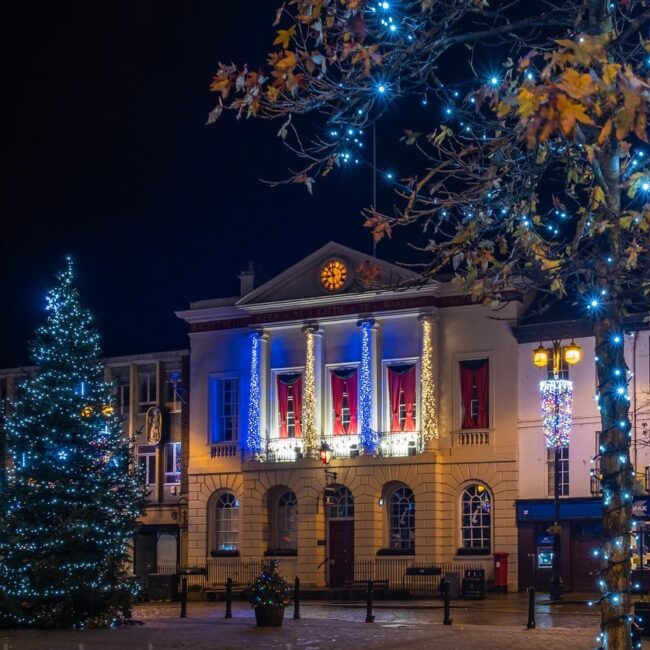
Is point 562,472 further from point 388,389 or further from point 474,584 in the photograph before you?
point 388,389

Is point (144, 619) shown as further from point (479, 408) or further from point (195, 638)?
point (479, 408)

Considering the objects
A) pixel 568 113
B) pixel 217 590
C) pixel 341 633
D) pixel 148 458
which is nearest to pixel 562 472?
pixel 217 590

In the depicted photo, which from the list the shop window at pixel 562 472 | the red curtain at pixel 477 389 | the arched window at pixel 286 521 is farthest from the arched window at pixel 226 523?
the shop window at pixel 562 472

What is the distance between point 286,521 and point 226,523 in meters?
2.65

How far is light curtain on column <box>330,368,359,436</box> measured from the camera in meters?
45.9

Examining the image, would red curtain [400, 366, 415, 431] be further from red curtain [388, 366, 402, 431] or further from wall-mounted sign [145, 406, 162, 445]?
wall-mounted sign [145, 406, 162, 445]

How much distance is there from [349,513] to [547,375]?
9.61 metres

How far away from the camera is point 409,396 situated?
147 feet

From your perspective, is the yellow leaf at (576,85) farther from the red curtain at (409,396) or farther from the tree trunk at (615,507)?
the red curtain at (409,396)

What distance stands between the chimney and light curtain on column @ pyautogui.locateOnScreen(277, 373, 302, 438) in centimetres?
391

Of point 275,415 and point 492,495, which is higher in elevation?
point 275,415

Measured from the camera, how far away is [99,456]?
87.8ft

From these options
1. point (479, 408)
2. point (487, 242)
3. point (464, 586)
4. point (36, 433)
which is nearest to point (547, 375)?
point (479, 408)

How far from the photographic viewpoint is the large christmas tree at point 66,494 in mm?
26016
